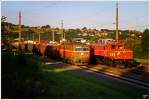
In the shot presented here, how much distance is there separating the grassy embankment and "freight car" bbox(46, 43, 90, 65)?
24.6 feet

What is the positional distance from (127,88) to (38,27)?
16.2 ft

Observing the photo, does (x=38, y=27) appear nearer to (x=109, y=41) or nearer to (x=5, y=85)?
(x=5, y=85)

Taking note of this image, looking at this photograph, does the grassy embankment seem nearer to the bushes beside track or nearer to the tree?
the bushes beside track

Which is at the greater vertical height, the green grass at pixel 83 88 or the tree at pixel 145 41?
the tree at pixel 145 41

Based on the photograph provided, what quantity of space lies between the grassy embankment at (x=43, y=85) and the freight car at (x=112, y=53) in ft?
16.9

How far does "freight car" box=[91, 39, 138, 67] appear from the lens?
19.6 metres

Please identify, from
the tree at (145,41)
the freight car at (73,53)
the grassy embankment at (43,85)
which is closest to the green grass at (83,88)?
the grassy embankment at (43,85)

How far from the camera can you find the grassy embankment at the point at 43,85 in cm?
1222

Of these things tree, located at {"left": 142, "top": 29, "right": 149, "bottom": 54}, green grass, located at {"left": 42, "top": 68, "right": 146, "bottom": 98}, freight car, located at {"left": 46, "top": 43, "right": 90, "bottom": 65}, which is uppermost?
tree, located at {"left": 142, "top": 29, "right": 149, "bottom": 54}

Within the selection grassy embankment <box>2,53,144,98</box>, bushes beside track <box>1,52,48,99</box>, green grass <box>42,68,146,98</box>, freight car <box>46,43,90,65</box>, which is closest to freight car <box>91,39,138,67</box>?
freight car <box>46,43,90,65</box>

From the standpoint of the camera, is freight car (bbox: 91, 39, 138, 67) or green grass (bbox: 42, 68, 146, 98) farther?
freight car (bbox: 91, 39, 138, 67)

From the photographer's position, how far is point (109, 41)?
1956 cm

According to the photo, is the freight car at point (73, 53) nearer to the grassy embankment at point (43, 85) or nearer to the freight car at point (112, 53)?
the freight car at point (112, 53)

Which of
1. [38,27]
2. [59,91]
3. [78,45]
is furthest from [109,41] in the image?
[59,91]
